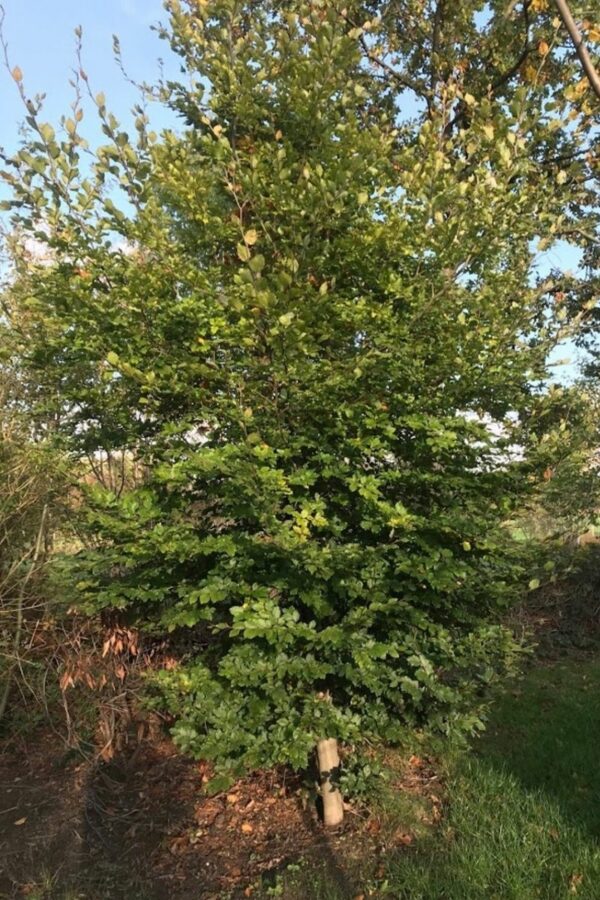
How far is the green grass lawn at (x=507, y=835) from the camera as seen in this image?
320 cm

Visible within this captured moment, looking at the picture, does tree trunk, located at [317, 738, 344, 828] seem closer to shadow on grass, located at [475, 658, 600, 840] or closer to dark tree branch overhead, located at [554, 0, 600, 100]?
shadow on grass, located at [475, 658, 600, 840]

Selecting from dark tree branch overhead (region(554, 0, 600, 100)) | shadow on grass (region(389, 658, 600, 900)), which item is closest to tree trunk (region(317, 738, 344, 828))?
shadow on grass (region(389, 658, 600, 900))

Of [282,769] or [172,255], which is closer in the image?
[172,255]

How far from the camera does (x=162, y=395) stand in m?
3.63

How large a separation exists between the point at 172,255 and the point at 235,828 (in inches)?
150

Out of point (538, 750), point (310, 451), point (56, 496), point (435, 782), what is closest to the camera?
point (310, 451)

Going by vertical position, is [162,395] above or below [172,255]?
below

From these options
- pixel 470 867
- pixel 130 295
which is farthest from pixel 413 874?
pixel 130 295

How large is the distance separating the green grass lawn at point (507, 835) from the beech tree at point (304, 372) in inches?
26.5

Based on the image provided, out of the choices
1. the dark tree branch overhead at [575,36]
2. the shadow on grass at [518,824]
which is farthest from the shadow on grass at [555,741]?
the dark tree branch overhead at [575,36]

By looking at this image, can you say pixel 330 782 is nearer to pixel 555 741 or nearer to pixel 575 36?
pixel 555 741

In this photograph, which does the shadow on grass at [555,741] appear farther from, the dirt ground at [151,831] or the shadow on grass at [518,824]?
the dirt ground at [151,831]

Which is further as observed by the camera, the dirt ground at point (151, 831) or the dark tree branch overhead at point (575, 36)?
the dirt ground at point (151, 831)

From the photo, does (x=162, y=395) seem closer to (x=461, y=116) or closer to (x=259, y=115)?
(x=259, y=115)
